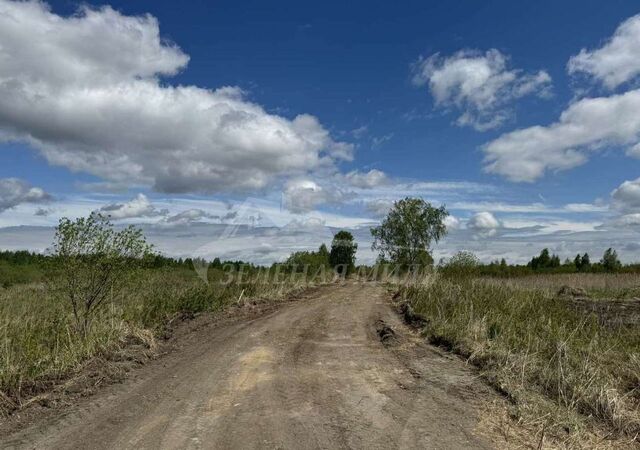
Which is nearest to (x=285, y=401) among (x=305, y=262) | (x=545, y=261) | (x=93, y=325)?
(x=93, y=325)

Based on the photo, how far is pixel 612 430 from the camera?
5973mm

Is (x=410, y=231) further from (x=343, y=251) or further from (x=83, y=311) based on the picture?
(x=83, y=311)

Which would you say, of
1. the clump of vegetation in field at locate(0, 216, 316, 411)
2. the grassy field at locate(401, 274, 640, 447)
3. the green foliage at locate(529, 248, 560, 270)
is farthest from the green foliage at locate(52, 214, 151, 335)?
the green foliage at locate(529, 248, 560, 270)

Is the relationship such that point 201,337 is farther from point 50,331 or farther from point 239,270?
point 239,270

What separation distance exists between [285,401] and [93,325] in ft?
17.7

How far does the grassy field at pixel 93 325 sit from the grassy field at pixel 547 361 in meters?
5.93

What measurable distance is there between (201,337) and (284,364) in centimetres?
335

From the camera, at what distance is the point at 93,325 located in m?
9.91

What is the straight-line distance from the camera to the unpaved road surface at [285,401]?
533 cm

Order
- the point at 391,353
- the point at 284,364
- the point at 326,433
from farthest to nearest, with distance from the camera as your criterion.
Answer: the point at 391,353 → the point at 284,364 → the point at 326,433

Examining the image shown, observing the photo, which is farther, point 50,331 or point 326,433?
point 50,331

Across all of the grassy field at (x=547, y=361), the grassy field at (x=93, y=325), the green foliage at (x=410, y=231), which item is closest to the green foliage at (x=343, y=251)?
the green foliage at (x=410, y=231)

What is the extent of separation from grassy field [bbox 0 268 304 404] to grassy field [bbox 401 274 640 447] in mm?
5928

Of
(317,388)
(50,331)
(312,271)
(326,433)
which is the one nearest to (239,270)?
(312,271)
